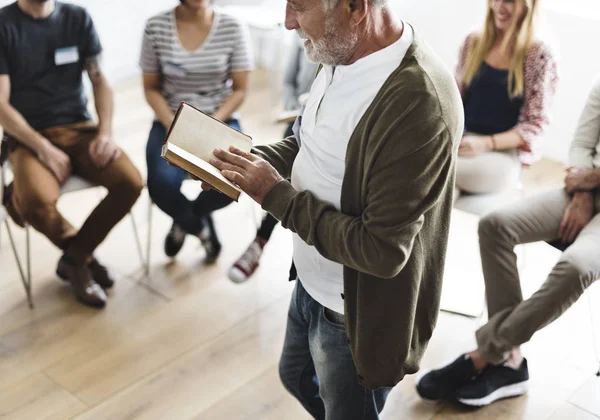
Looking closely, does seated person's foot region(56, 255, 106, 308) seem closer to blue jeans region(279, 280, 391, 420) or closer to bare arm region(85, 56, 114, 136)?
bare arm region(85, 56, 114, 136)

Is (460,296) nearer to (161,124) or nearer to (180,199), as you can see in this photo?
(180,199)

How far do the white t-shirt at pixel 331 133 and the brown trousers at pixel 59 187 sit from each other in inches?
52.5

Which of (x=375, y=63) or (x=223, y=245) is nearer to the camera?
(x=375, y=63)

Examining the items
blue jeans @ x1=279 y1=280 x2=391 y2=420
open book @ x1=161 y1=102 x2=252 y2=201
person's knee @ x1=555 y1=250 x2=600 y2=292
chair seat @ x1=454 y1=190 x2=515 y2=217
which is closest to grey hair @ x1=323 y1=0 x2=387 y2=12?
open book @ x1=161 y1=102 x2=252 y2=201

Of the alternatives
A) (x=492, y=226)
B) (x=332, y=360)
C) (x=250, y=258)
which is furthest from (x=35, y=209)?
(x=492, y=226)

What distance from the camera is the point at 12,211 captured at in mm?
2695

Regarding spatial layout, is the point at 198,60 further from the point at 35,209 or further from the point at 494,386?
the point at 494,386

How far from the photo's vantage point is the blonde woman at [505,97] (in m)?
2.61

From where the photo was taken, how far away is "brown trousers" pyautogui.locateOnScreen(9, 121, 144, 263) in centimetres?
259

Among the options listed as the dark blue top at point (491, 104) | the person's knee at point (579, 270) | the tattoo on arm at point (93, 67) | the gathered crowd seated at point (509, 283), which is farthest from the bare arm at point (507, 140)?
the tattoo on arm at point (93, 67)

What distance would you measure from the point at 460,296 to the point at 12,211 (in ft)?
5.89

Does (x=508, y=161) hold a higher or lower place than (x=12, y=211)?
higher

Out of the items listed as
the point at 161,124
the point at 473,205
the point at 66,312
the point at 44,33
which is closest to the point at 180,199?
the point at 161,124

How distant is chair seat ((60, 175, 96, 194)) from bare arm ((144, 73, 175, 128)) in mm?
401
